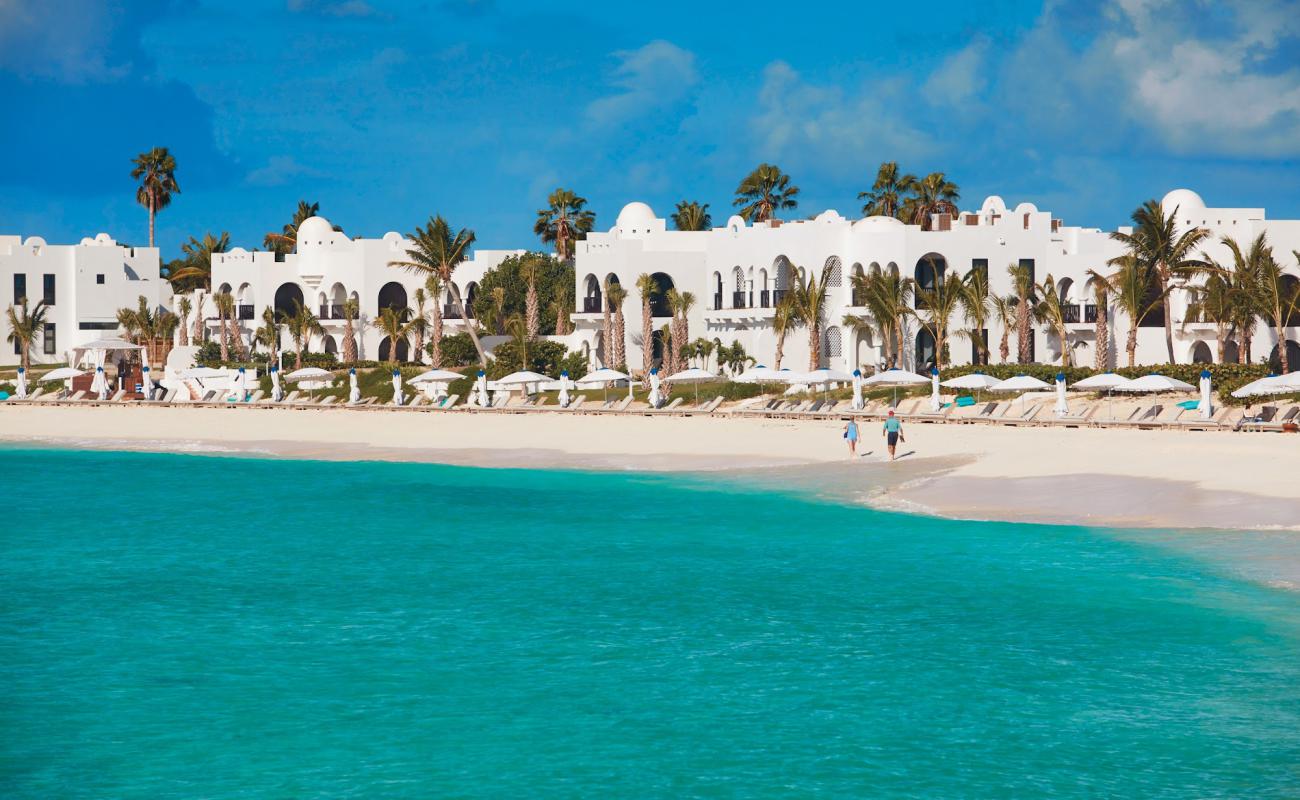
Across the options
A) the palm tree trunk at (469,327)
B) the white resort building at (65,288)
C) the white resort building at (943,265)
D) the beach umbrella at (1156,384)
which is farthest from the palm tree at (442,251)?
the beach umbrella at (1156,384)

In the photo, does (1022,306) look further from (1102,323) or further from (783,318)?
(783,318)

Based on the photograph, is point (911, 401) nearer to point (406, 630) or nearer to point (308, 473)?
point (308, 473)

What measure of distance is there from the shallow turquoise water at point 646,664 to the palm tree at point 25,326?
2548 inches

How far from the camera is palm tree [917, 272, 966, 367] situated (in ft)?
194

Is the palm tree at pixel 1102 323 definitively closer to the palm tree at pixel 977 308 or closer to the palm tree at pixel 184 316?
the palm tree at pixel 977 308

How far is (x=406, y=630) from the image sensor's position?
59.6ft

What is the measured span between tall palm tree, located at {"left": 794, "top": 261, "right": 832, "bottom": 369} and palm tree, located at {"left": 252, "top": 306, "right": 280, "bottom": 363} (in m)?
31.7

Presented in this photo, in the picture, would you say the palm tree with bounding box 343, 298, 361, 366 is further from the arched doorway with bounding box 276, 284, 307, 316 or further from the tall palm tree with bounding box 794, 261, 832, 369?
the tall palm tree with bounding box 794, 261, 832, 369

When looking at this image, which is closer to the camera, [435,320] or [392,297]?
[435,320]

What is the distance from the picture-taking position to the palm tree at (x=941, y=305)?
2327 inches

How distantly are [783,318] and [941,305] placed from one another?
21.2 feet

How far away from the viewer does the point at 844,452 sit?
125 ft

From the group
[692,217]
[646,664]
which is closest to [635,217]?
[692,217]

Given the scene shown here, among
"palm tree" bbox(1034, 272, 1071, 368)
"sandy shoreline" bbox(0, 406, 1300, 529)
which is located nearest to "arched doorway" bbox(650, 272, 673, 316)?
"sandy shoreline" bbox(0, 406, 1300, 529)
